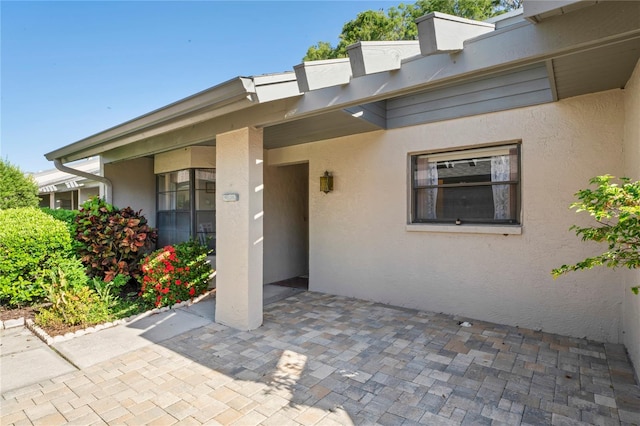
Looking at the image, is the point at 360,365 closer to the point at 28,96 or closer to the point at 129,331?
the point at 129,331

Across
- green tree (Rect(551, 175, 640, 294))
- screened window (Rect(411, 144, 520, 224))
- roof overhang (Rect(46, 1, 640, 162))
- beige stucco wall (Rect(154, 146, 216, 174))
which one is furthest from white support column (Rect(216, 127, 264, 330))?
green tree (Rect(551, 175, 640, 294))

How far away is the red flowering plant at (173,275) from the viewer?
558 centimetres

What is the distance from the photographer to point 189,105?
4.26 m

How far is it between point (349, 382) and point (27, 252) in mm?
5852

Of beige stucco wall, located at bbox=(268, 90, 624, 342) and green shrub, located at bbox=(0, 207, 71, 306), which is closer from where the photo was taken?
beige stucco wall, located at bbox=(268, 90, 624, 342)

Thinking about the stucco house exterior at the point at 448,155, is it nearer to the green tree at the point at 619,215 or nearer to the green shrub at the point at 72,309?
the green tree at the point at 619,215

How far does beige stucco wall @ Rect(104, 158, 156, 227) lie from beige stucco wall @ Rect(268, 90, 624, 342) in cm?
465

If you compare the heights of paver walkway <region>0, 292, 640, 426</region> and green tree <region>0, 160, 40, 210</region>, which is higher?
green tree <region>0, 160, 40, 210</region>

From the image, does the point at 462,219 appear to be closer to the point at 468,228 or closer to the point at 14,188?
the point at 468,228

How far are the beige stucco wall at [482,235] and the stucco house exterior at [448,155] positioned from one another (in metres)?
0.02

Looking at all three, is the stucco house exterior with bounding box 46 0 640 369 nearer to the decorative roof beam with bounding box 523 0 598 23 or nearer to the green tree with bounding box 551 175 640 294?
the decorative roof beam with bounding box 523 0 598 23

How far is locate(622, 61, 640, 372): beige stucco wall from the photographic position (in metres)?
3.15

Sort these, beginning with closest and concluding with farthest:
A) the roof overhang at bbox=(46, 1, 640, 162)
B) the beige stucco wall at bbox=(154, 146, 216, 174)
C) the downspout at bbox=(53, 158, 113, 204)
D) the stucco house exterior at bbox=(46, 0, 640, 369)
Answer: the roof overhang at bbox=(46, 1, 640, 162) → the stucco house exterior at bbox=(46, 0, 640, 369) → the beige stucco wall at bbox=(154, 146, 216, 174) → the downspout at bbox=(53, 158, 113, 204)

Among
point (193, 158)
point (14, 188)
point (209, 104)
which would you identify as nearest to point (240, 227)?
point (209, 104)
